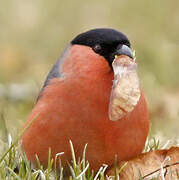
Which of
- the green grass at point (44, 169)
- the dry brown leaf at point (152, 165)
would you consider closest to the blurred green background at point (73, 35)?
the green grass at point (44, 169)

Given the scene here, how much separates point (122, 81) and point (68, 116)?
35 centimetres

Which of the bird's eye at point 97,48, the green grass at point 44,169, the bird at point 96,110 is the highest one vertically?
the bird's eye at point 97,48

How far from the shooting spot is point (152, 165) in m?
3.69

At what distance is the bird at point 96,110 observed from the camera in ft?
11.9

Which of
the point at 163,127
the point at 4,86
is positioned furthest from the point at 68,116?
the point at 4,86

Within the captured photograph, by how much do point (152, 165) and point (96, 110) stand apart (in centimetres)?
43

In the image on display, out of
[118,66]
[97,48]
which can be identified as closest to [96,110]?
[118,66]

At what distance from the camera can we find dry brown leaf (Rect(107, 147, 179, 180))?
359cm

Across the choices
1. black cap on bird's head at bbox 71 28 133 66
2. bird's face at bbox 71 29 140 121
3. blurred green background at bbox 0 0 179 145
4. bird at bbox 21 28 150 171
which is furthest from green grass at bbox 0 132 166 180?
blurred green background at bbox 0 0 179 145

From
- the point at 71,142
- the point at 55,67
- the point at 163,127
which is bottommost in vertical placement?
the point at 163,127

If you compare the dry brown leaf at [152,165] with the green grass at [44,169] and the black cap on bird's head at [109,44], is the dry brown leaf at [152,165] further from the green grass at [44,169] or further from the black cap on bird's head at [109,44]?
the black cap on bird's head at [109,44]

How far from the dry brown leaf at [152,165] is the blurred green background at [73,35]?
85.4 inches

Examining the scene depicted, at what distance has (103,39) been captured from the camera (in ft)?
12.3

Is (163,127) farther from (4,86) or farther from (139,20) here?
(139,20)
